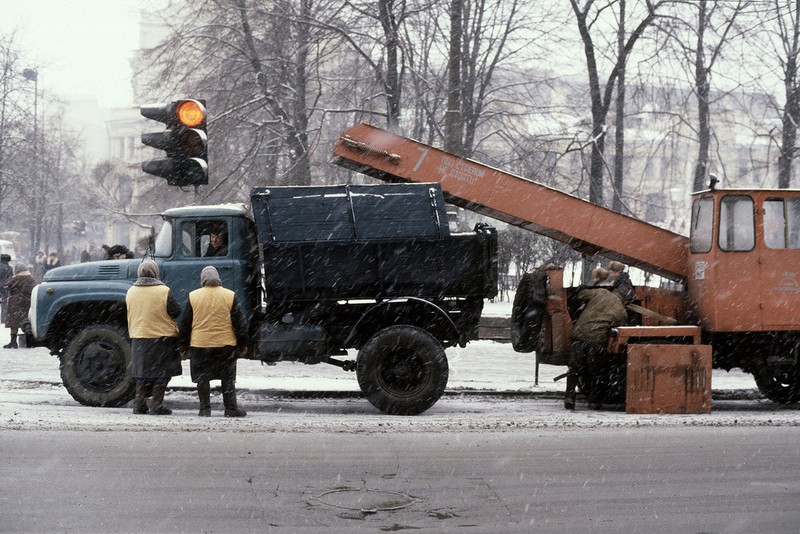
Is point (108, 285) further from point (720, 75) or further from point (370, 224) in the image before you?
point (720, 75)

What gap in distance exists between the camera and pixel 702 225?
12523 millimetres

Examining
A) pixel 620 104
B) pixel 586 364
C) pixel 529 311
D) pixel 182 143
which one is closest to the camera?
pixel 182 143

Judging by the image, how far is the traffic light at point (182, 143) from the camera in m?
11.1

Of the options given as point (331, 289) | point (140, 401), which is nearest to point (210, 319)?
point (140, 401)

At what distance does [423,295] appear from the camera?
11.8 m

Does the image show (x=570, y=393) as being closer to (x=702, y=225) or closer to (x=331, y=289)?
(x=702, y=225)

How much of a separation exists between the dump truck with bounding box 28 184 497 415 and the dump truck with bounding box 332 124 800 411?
89 centimetres

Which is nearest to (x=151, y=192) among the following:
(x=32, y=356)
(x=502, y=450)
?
(x=32, y=356)

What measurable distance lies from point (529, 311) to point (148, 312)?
441 centimetres

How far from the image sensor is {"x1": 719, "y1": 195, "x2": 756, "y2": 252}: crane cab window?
1223 cm

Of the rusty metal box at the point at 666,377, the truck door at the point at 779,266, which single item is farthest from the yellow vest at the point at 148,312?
the truck door at the point at 779,266

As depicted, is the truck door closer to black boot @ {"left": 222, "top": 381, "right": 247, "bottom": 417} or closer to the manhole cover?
black boot @ {"left": 222, "top": 381, "right": 247, "bottom": 417}

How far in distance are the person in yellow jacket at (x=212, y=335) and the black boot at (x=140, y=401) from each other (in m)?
0.62

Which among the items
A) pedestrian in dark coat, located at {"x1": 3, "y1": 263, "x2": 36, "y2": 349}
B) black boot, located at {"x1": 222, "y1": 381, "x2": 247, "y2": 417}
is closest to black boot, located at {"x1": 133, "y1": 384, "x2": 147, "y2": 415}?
black boot, located at {"x1": 222, "y1": 381, "x2": 247, "y2": 417}
